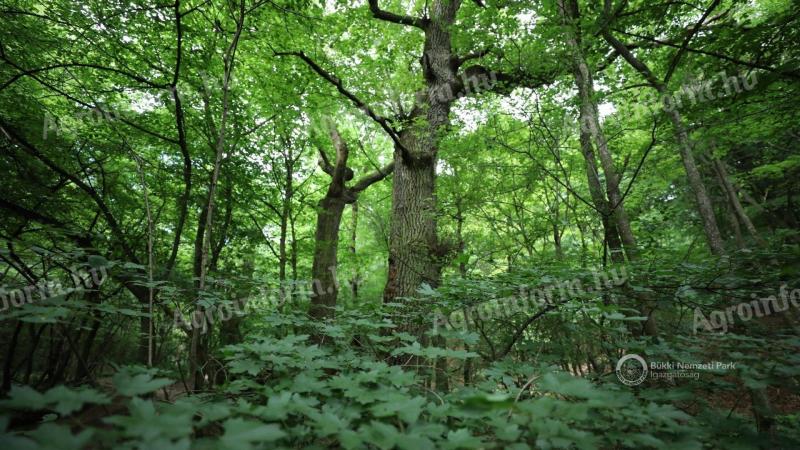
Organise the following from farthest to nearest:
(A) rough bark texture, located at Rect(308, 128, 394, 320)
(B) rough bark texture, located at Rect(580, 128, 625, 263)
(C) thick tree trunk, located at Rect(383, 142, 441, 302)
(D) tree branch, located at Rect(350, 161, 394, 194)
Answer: (D) tree branch, located at Rect(350, 161, 394, 194) < (A) rough bark texture, located at Rect(308, 128, 394, 320) < (C) thick tree trunk, located at Rect(383, 142, 441, 302) < (B) rough bark texture, located at Rect(580, 128, 625, 263)

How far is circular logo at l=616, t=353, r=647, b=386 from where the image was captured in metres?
2.50

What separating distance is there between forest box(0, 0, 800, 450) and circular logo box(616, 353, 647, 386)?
0.03 m

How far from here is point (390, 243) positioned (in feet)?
16.9

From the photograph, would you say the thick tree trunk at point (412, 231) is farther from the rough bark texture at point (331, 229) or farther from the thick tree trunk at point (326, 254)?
the rough bark texture at point (331, 229)

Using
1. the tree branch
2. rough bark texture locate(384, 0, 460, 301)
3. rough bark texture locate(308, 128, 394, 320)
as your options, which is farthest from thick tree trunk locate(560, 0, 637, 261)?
the tree branch

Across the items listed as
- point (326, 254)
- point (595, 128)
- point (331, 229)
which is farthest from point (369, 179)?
point (595, 128)

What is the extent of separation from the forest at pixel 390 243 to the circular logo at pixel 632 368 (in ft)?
0.10

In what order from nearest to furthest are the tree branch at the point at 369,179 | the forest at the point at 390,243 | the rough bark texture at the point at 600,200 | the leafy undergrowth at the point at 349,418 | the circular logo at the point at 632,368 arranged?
1. the leafy undergrowth at the point at 349,418
2. the forest at the point at 390,243
3. the circular logo at the point at 632,368
4. the rough bark texture at the point at 600,200
5. the tree branch at the point at 369,179

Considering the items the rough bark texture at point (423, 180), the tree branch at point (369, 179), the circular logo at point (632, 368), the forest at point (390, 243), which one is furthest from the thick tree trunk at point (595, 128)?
the tree branch at point (369, 179)

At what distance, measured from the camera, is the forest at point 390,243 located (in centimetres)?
136

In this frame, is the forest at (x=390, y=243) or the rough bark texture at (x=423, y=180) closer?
the forest at (x=390, y=243)

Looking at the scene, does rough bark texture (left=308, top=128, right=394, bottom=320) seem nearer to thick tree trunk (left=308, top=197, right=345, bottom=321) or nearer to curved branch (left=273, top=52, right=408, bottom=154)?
thick tree trunk (left=308, top=197, right=345, bottom=321)

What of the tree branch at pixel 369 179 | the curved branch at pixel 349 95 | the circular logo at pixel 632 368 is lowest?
the circular logo at pixel 632 368

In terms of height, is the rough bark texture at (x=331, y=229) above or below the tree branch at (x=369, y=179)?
below
